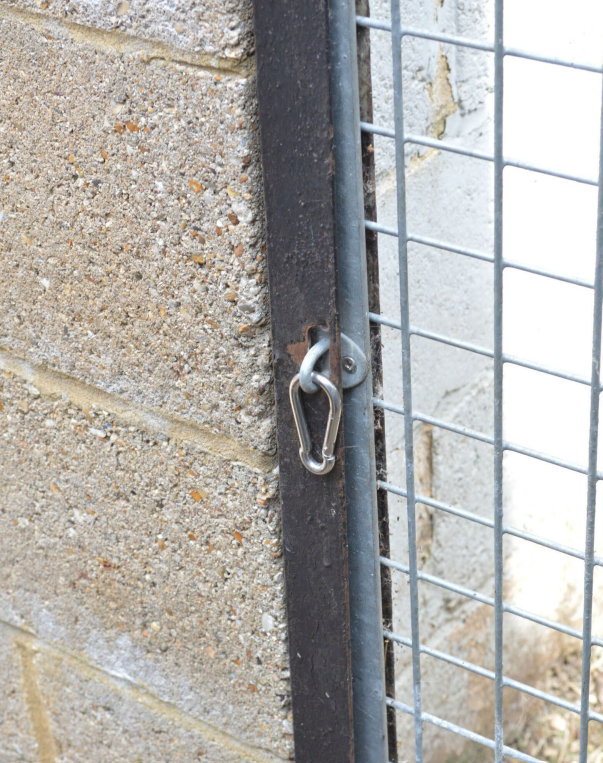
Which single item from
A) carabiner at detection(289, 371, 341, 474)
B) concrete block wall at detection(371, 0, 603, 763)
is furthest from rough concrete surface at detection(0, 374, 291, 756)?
concrete block wall at detection(371, 0, 603, 763)

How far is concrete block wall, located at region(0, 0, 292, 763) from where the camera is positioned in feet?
3.83

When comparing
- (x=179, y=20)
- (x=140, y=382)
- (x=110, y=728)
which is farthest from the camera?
(x=110, y=728)

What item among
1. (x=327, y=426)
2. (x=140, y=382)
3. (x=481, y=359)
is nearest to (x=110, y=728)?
(x=140, y=382)

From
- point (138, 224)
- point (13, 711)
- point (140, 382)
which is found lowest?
point (13, 711)

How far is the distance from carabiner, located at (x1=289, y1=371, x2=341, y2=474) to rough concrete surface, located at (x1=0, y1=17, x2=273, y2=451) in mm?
80

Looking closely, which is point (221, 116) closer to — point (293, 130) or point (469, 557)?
point (293, 130)

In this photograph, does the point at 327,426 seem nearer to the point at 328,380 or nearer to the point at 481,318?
the point at 328,380

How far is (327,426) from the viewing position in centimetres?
117

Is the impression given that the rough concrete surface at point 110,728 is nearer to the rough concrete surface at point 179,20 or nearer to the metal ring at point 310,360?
the metal ring at point 310,360

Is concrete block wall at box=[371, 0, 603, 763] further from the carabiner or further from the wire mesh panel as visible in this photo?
the carabiner

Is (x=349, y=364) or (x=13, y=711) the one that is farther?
(x=13, y=711)

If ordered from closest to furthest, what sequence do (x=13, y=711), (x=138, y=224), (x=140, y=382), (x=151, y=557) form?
1. (x=138, y=224)
2. (x=140, y=382)
3. (x=151, y=557)
4. (x=13, y=711)

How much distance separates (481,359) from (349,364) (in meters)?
0.89

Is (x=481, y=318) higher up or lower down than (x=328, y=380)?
lower down
